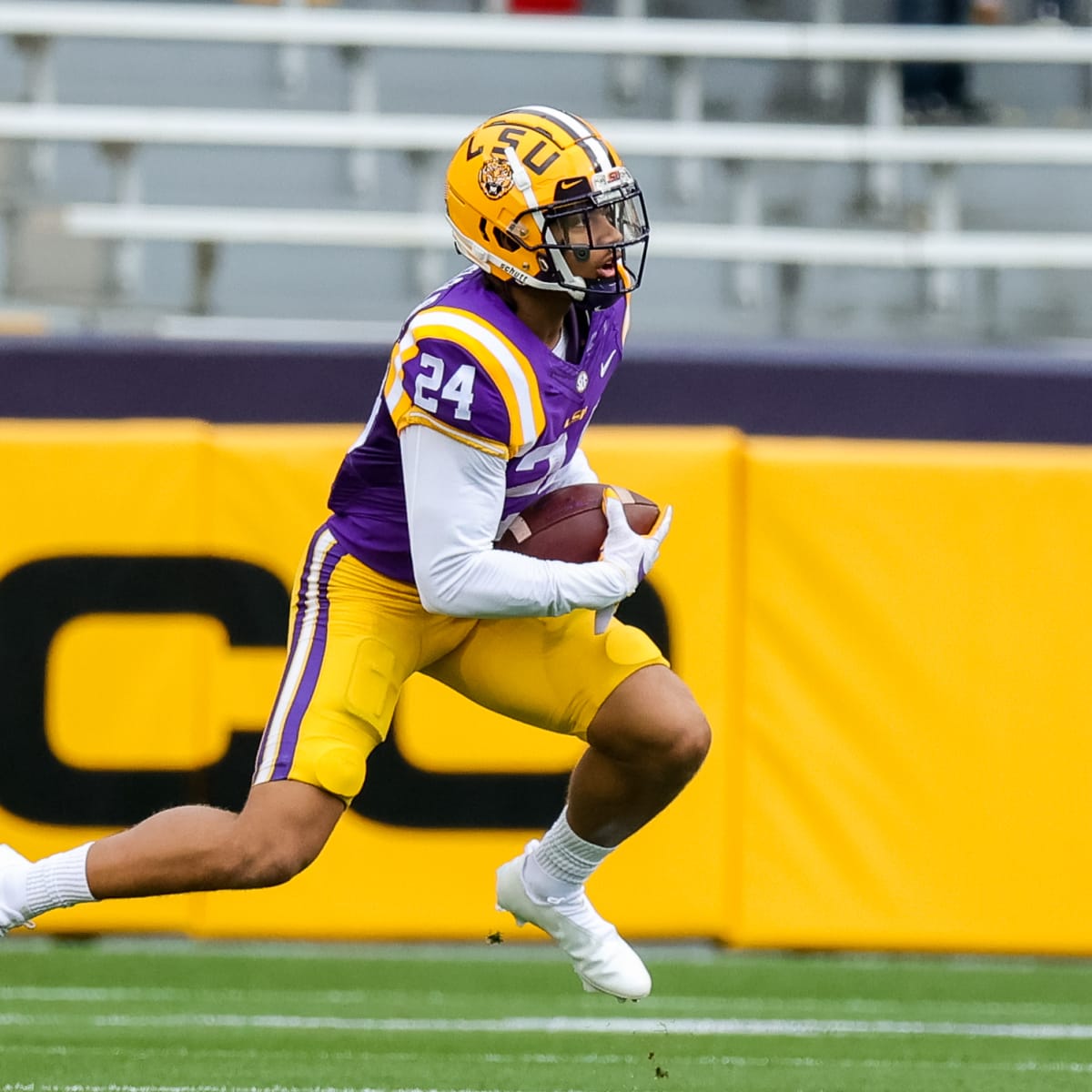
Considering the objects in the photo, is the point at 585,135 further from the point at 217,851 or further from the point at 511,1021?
the point at 511,1021

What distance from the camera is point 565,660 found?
354 centimetres

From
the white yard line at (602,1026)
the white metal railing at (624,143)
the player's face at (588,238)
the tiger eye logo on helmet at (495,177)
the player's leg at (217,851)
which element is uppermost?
the white metal railing at (624,143)

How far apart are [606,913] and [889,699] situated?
904mm

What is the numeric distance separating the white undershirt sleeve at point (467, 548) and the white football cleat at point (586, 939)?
688 mm

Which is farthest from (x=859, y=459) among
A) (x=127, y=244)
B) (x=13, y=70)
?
(x=13, y=70)

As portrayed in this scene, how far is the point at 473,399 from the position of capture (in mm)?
3193

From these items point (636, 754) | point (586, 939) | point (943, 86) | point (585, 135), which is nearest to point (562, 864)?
point (586, 939)

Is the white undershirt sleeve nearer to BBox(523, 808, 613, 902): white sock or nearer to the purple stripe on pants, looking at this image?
the purple stripe on pants

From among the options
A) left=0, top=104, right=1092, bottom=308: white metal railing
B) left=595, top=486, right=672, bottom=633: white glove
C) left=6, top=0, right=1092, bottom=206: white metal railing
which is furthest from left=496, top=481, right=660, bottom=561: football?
left=6, top=0, right=1092, bottom=206: white metal railing

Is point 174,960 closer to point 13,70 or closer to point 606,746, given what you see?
point 606,746

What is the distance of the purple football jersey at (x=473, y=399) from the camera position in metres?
3.21

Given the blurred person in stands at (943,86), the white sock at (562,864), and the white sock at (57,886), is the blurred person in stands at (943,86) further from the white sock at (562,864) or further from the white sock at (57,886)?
the white sock at (57,886)

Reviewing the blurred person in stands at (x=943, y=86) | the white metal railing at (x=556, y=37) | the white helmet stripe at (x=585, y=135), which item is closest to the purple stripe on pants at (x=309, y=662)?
the white helmet stripe at (x=585, y=135)

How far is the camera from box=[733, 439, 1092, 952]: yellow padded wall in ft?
16.1
